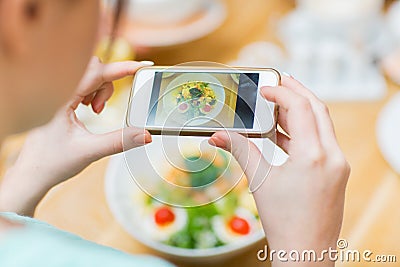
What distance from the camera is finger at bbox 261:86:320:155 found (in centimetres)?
41

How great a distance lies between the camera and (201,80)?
41cm

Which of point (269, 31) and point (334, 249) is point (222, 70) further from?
point (269, 31)

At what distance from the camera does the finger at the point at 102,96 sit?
464 mm

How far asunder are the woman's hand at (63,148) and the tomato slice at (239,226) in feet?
0.60

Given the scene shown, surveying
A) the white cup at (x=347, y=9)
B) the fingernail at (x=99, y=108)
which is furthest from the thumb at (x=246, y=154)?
the white cup at (x=347, y=9)

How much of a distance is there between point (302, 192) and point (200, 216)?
0.22 metres

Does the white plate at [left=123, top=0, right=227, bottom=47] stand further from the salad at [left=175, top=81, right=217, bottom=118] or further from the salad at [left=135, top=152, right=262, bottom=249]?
the salad at [left=175, top=81, right=217, bottom=118]

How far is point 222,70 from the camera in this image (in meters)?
0.42

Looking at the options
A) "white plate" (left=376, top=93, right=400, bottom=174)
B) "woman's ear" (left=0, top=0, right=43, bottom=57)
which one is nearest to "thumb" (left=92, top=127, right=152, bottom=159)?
"woman's ear" (left=0, top=0, right=43, bottom=57)

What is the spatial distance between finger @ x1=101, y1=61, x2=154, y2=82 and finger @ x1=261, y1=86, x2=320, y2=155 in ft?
0.28

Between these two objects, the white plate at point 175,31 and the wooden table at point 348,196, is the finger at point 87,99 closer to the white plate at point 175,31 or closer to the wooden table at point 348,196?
the wooden table at point 348,196

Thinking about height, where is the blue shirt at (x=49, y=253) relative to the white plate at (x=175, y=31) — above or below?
above

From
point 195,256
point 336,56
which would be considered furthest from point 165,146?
point 336,56

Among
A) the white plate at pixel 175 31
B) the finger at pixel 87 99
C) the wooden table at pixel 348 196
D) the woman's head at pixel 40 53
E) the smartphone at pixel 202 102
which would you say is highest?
the woman's head at pixel 40 53
